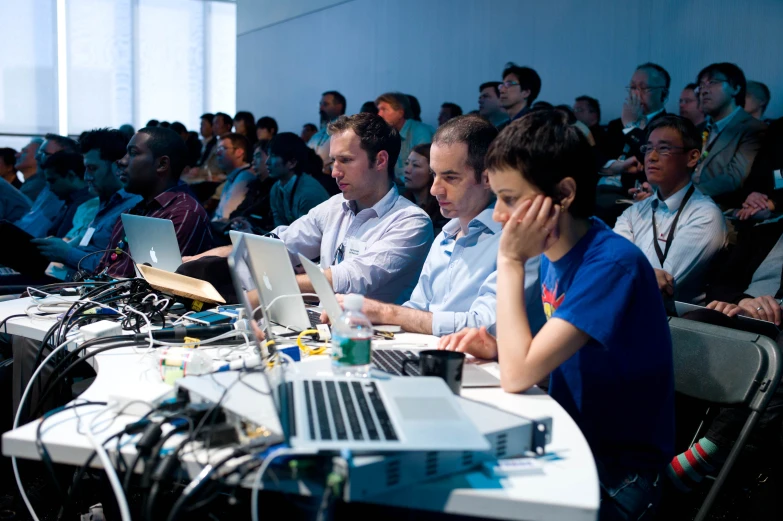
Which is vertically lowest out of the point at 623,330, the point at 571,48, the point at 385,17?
the point at 623,330

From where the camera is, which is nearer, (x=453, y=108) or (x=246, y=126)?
(x=453, y=108)

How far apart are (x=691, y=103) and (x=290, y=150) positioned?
280 cm

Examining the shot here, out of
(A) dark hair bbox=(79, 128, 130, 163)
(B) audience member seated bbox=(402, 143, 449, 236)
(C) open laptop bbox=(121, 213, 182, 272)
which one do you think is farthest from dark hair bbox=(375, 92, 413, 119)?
(C) open laptop bbox=(121, 213, 182, 272)

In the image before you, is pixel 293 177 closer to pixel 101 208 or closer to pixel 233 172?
pixel 233 172

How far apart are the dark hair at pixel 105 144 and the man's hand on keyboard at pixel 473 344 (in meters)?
2.97

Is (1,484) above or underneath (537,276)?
underneath

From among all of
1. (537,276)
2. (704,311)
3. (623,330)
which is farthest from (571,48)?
(623,330)

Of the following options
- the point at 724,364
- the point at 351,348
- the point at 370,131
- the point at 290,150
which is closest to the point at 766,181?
the point at 370,131

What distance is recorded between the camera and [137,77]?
11055mm

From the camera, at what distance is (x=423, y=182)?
4.61m

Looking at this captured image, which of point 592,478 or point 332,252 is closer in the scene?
point 592,478

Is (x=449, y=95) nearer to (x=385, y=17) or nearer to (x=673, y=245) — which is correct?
(x=385, y=17)

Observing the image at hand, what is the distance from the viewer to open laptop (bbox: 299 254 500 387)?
60.9 inches

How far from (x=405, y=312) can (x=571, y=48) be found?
4356mm
